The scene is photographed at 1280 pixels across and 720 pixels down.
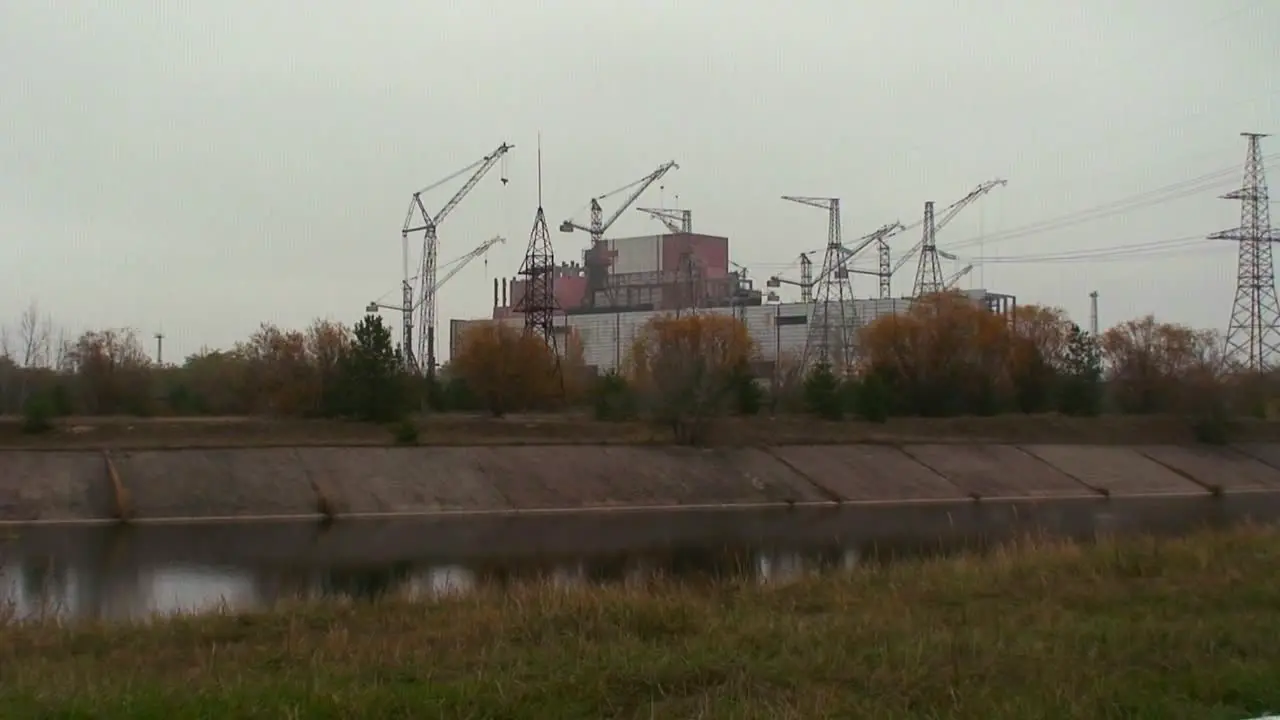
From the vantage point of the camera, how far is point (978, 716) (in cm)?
727

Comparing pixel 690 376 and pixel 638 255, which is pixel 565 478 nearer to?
pixel 690 376

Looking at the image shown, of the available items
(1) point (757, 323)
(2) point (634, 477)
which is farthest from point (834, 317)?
(2) point (634, 477)

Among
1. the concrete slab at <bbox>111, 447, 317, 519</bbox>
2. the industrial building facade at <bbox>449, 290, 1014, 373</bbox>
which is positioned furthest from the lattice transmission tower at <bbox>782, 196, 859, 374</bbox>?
the concrete slab at <bbox>111, 447, 317, 519</bbox>

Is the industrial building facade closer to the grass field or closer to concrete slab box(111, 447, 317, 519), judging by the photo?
the grass field

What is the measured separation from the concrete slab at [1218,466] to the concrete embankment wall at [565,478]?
4.3 inches

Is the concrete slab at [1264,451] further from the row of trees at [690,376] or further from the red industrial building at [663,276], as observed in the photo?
the red industrial building at [663,276]

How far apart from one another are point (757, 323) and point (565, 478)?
65.1 metres

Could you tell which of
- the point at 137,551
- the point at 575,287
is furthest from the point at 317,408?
the point at 575,287

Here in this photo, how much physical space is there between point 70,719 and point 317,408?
165ft

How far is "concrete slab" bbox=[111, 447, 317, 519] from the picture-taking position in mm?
39772

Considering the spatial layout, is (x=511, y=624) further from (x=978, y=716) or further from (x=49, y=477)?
(x=49, y=477)

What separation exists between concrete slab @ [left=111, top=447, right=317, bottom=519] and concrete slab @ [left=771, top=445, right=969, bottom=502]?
64.9ft

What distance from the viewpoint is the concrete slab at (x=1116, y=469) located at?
178 ft

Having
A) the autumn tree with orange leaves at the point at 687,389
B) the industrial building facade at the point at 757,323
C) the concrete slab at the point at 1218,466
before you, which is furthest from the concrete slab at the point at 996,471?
the industrial building facade at the point at 757,323
